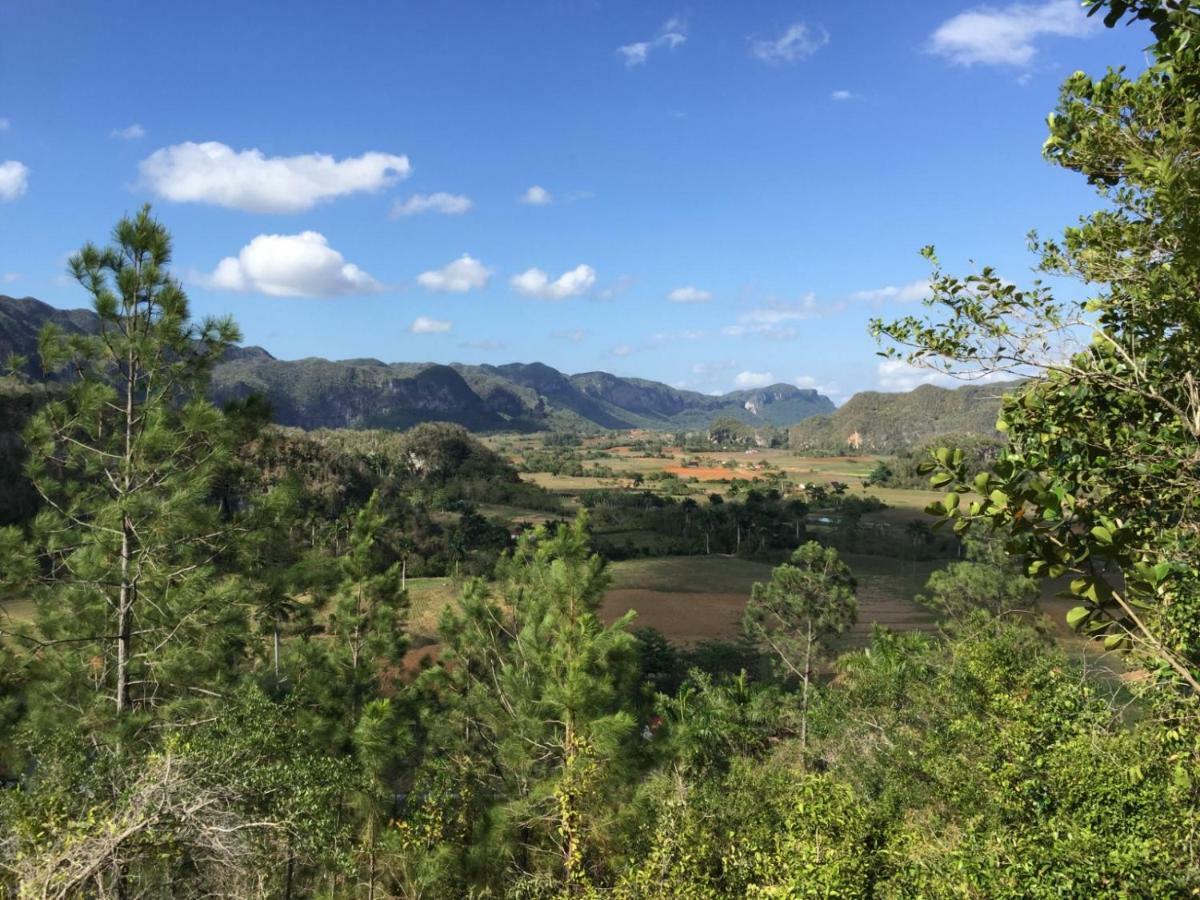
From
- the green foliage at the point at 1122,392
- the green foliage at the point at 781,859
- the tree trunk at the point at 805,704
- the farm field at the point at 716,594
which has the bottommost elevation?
the farm field at the point at 716,594

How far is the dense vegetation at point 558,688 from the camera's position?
11.7 ft

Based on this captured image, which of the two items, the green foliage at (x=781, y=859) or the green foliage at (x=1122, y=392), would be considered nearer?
the green foliage at (x=1122, y=392)

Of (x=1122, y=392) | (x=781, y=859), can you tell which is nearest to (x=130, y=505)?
(x=781, y=859)

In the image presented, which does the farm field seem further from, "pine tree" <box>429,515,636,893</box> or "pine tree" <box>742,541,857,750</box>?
"pine tree" <box>429,515,636,893</box>

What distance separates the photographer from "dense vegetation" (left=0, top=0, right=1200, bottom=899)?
3.56 meters

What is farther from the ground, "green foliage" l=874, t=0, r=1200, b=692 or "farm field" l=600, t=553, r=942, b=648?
"green foliage" l=874, t=0, r=1200, b=692

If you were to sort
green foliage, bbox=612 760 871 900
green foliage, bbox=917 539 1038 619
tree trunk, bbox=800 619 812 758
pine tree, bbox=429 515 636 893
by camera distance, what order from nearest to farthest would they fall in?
green foliage, bbox=612 760 871 900
pine tree, bbox=429 515 636 893
tree trunk, bbox=800 619 812 758
green foliage, bbox=917 539 1038 619

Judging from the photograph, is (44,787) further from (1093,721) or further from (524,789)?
(1093,721)

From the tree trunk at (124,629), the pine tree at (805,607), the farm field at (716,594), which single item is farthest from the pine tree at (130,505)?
the farm field at (716,594)

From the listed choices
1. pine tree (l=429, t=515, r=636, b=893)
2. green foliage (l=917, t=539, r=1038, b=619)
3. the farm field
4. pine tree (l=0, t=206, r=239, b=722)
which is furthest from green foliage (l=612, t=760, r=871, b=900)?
the farm field

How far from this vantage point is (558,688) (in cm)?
1155

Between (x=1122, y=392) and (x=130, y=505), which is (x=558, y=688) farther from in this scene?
(x=1122, y=392)

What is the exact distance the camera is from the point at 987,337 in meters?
4.06

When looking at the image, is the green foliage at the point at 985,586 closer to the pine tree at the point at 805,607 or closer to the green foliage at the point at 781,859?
the pine tree at the point at 805,607
